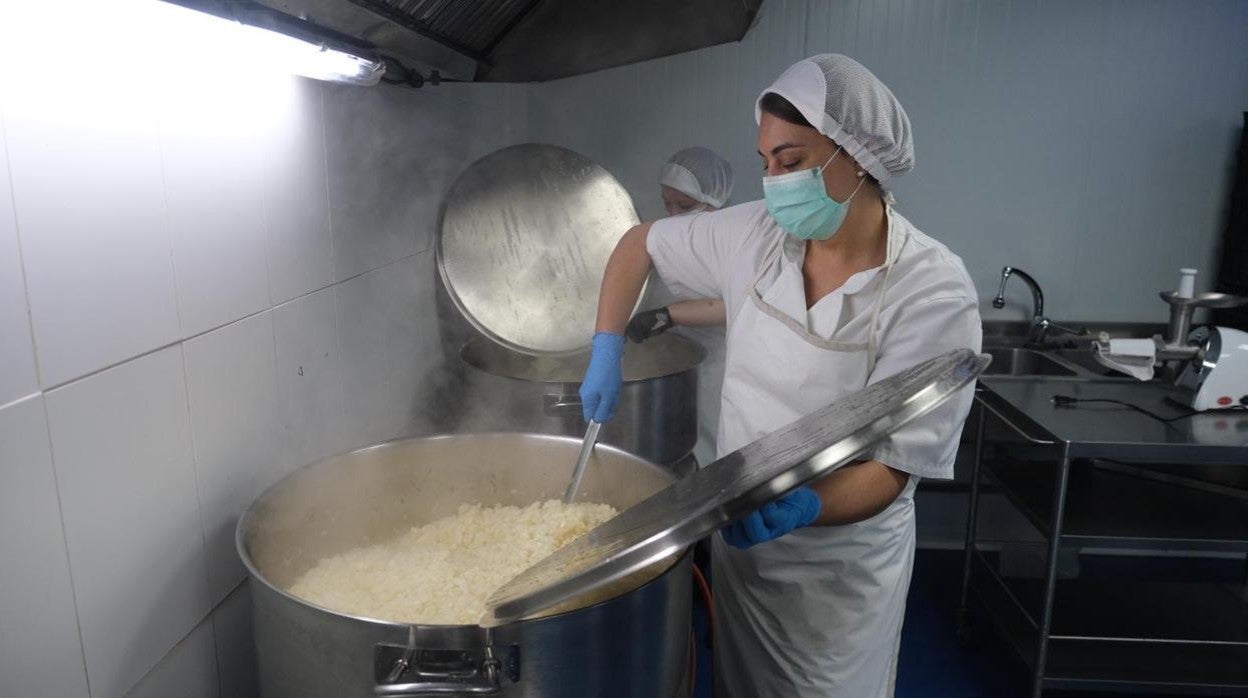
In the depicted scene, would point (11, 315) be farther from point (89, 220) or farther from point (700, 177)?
point (700, 177)

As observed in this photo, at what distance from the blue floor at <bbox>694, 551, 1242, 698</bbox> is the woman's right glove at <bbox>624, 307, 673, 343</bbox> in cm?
110

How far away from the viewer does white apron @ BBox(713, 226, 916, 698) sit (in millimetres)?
1339

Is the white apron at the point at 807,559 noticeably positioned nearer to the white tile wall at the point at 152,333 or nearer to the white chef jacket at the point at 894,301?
the white chef jacket at the point at 894,301

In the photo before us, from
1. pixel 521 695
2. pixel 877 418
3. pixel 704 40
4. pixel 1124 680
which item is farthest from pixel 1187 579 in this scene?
pixel 521 695

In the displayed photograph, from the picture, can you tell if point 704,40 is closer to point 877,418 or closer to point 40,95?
point 877,418

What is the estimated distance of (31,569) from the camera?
0.74 metres

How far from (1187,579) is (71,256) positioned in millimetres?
3718

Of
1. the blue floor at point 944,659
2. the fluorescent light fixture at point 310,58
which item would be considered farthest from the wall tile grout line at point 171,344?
the blue floor at point 944,659

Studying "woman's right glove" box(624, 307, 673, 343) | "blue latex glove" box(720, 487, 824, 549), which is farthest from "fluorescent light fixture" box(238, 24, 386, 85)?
"woman's right glove" box(624, 307, 673, 343)

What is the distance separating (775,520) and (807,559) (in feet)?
1.27

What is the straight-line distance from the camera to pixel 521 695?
0.80 metres

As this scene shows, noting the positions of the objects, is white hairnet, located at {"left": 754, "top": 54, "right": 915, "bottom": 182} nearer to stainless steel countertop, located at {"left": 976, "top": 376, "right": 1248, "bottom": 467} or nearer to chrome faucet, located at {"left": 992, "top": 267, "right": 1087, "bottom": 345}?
stainless steel countertop, located at {"left": 976, "top": 376, "right": 1248, "bottom": 467}

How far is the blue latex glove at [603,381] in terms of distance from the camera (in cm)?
155

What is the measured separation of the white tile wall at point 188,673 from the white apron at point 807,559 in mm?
871
